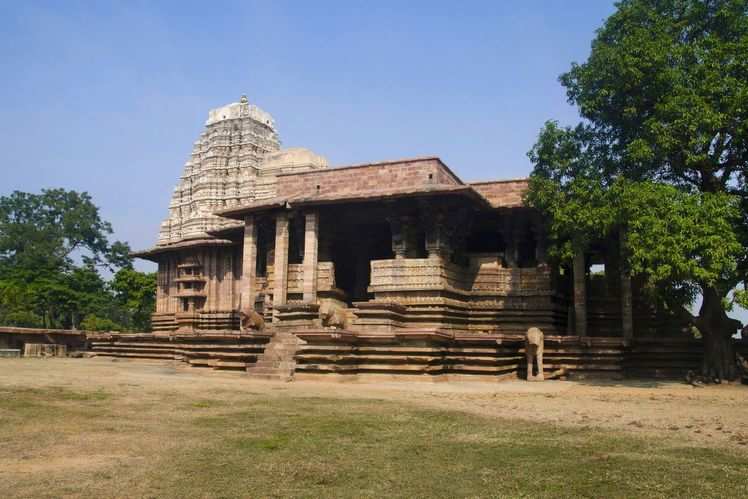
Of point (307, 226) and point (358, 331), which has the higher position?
point (307, 226)

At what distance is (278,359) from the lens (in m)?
19.7

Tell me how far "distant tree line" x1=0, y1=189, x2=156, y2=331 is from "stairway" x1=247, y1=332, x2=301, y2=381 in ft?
113

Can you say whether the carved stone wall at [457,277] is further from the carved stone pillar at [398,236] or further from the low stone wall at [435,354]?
the low stone wall at [435,354]

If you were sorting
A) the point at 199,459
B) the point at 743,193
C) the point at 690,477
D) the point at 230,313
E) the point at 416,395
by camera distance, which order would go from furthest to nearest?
the point at 230,313, the point at 743,193, the point at 416,395, the point at 199,459, the point at 690,477

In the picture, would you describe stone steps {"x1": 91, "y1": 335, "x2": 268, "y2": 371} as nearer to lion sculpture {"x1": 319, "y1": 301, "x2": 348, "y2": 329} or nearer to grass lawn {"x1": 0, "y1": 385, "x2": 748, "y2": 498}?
lion sculpture {"x1": 319, "y1": 301, "x2": 348, "y2": 329}

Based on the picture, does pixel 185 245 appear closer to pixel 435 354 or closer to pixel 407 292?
pixel 407 292

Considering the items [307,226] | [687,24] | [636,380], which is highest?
[687,24]

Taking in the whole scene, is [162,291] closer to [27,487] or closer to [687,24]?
[687,24]

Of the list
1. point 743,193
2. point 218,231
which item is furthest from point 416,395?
point 218,231

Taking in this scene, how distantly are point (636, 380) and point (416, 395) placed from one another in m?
8.62

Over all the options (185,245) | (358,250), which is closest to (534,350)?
(358,250)

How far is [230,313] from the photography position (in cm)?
3459

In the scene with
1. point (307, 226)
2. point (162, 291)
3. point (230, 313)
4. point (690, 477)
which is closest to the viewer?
point (690, 477)

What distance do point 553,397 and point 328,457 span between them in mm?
8486
